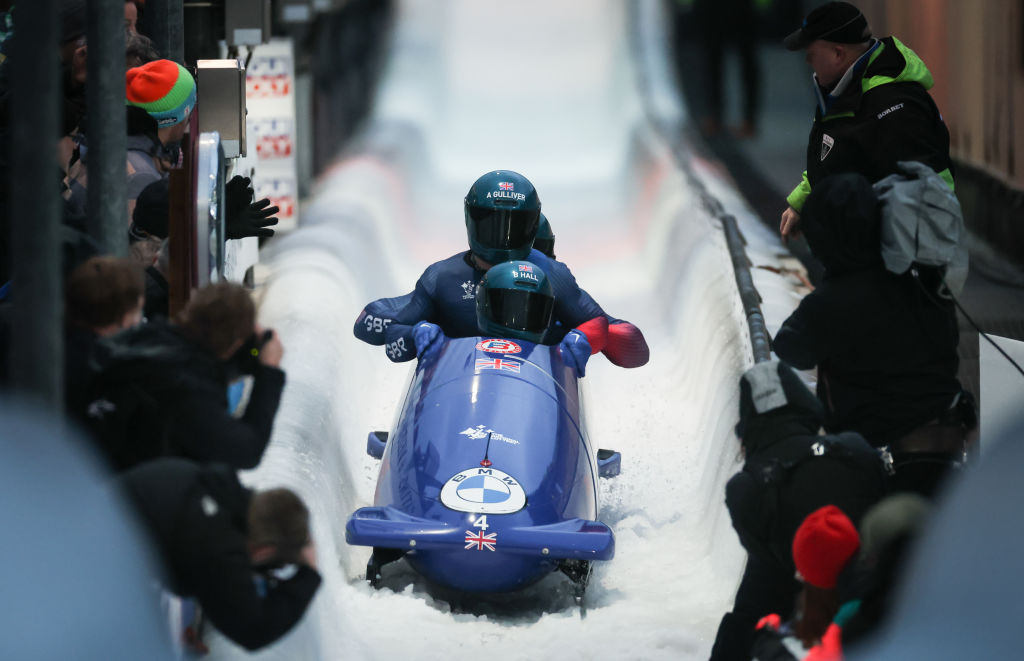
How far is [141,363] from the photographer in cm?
246

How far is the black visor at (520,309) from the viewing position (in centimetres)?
434

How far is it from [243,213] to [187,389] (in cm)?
172

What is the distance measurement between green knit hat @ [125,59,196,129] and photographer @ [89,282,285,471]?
56.8 inches

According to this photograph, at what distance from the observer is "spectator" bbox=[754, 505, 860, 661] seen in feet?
7.89

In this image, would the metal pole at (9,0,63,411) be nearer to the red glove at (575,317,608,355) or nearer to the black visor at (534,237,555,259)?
the red glove at (575,317,608,355)

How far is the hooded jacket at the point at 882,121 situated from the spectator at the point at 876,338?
2.35 ft

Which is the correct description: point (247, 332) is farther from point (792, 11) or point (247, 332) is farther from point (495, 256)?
point (792, 11)

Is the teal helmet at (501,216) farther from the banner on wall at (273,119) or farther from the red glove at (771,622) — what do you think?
the banner on wall at (273,119)

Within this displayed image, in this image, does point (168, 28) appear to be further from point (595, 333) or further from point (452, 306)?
point (595, 333)

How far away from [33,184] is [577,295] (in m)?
2.81

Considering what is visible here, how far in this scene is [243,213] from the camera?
4121 millimetres

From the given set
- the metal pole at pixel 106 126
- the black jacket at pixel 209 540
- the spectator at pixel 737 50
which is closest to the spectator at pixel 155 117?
the metal pole at pixel 106 126

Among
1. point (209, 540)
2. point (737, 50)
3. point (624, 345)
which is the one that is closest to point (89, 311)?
point (209, 540)

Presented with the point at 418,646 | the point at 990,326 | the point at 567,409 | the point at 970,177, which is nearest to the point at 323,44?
the point at 970,177
